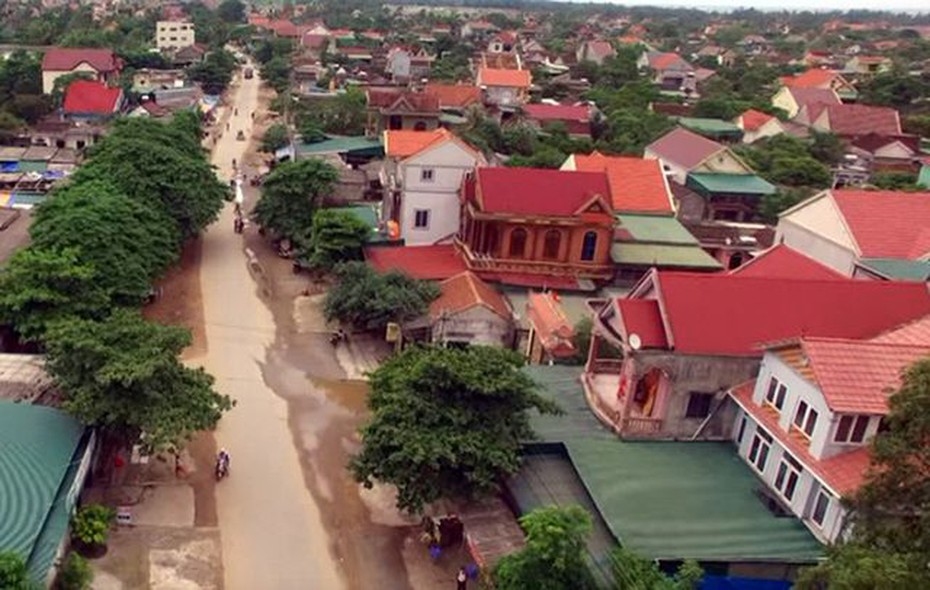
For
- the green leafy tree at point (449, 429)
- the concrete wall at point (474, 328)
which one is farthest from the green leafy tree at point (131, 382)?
the concrete wall at point (474, 328)

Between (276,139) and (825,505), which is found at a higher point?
(825,505)

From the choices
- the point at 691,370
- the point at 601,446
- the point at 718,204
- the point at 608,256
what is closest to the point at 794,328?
the point at 691,370

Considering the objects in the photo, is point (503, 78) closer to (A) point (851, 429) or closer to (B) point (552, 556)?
(A) point (851, 429)

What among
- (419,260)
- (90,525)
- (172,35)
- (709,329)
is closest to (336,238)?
(419,260)

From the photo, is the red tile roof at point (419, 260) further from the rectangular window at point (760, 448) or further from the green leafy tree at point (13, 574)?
the green leafy tree at point (13, 574)

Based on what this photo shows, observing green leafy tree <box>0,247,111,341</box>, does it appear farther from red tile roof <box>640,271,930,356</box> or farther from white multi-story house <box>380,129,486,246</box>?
red tile roof <box>640,271,930,356</box>

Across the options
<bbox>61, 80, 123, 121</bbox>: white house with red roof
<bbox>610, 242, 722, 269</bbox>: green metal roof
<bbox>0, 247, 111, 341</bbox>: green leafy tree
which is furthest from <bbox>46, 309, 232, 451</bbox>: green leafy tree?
<bbox>61, 80, 123, 121</bbox>: white house with red roof

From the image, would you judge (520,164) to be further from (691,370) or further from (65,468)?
(65,468)

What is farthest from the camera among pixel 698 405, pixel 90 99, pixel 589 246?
pixel 90 99
